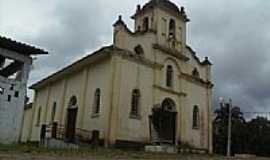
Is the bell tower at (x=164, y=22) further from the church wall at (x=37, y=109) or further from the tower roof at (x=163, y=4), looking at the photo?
the church wall at (x=37, y=109)

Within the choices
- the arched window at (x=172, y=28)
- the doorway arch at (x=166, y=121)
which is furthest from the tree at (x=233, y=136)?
the arched window at (x=172, y=28)

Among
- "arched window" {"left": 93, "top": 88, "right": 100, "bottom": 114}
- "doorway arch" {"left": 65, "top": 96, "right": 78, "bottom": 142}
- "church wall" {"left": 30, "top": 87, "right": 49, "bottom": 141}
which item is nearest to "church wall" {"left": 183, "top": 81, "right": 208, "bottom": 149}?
"arched window" {"left": 93, "top": 88, "right": 100, "bottom": 114}

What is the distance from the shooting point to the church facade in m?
22.5

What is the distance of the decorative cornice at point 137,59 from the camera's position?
23022mm

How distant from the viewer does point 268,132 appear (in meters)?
42.8

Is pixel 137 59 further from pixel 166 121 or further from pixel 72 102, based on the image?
pixel 72 102

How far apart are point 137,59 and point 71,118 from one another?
6.65 meters

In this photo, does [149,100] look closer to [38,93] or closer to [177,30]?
[177,30]

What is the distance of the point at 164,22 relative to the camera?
89.6 ft

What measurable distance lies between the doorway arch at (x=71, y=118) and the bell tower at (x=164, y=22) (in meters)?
7.22

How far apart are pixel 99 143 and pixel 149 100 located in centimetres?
496

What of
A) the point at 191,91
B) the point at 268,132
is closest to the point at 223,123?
the point at 268,132

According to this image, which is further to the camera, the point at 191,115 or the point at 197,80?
the point at 197,80

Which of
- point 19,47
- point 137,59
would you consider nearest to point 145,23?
point 137,59
